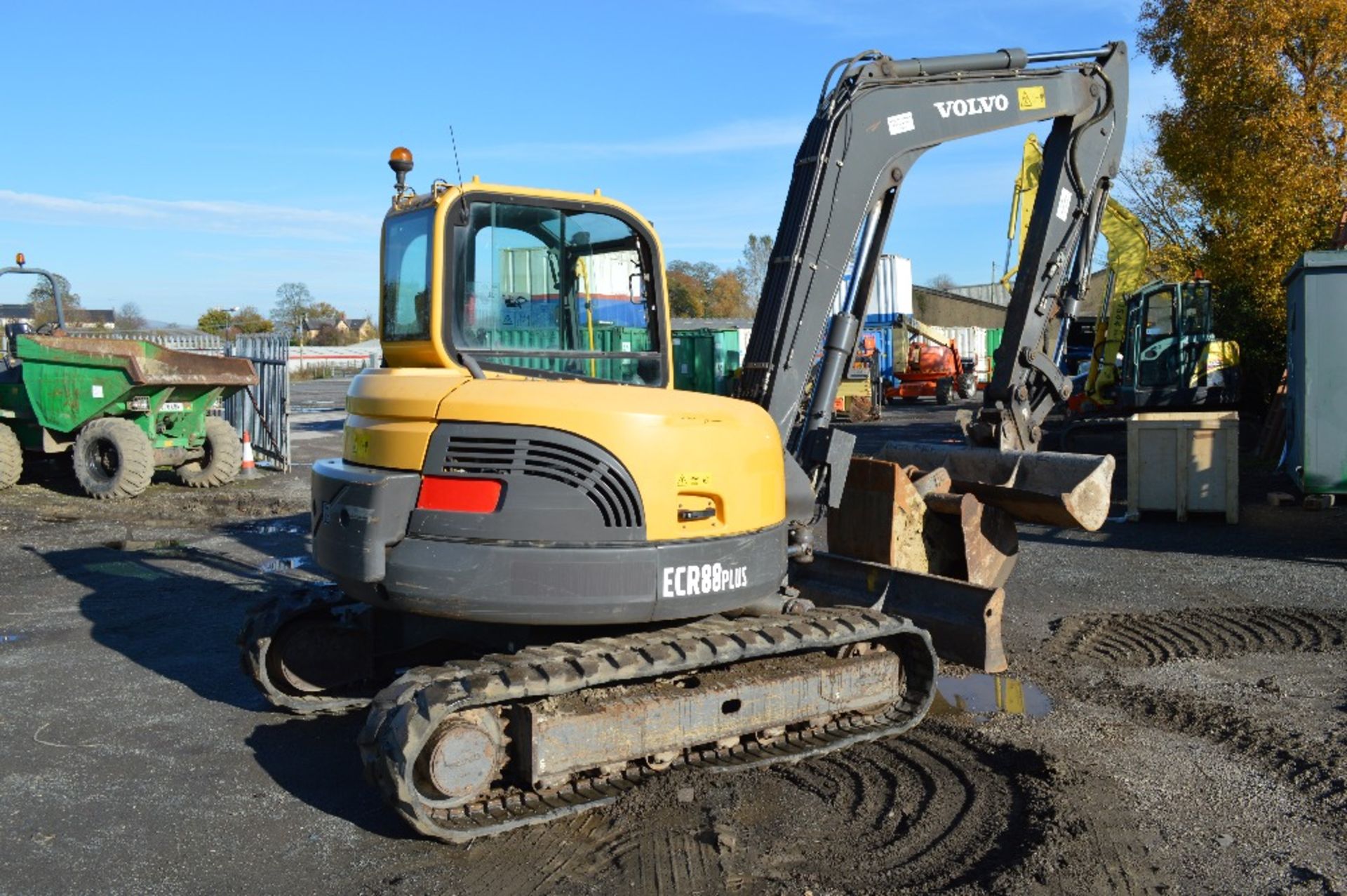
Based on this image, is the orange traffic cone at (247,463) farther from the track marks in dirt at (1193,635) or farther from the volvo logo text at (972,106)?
the volvo logo text at (972,106)

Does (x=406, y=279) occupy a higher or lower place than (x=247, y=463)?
higher

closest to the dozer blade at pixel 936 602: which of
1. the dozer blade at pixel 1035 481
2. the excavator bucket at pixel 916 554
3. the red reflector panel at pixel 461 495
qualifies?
the excavator bucket at pixel 916 554

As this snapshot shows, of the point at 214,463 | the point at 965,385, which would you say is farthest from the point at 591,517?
the point at 965,385

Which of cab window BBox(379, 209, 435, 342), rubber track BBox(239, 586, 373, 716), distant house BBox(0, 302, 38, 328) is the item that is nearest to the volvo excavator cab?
rubber track BBox(239, 586, 373, 716)

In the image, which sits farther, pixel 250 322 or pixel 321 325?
pixel 321 325

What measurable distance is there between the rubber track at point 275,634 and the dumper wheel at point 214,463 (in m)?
9.85

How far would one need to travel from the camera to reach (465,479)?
15.8 feet

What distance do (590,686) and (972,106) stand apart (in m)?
4.29

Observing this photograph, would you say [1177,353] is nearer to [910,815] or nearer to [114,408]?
[114,408]

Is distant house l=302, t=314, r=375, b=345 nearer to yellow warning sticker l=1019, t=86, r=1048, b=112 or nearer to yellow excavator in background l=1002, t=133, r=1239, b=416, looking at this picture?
yellow excavator in background l=1002, t=133, r=1239, b=416

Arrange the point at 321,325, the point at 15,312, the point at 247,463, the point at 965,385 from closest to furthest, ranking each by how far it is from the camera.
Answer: the point at 247,463
the point at 15,312
the point at 965,385
the point at 321,325

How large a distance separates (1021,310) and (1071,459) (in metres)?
1.26

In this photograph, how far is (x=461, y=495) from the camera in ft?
15.8

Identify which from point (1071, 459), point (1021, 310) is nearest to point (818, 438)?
point (1071, 459)
